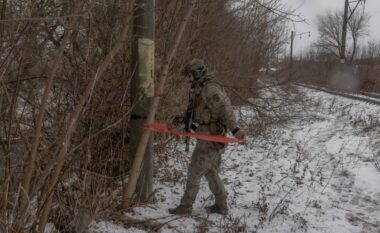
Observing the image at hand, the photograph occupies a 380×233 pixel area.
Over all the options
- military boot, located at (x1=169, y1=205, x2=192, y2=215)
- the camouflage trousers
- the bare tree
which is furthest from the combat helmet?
the bare tree

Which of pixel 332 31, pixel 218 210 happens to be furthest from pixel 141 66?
pixel 332 31

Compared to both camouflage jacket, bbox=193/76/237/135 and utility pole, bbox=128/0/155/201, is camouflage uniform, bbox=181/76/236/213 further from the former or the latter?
utility pole, bbox=128/0/155/201

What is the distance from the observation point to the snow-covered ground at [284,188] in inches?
199

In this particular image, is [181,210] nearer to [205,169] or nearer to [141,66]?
[205,169]

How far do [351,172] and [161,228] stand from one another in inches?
178

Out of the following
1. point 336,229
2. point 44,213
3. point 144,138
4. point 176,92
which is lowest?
point 336,229

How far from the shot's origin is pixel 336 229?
5.21m

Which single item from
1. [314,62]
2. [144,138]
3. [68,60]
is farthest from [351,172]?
[314,62]

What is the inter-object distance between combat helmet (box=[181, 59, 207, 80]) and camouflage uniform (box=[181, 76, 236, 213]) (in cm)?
6

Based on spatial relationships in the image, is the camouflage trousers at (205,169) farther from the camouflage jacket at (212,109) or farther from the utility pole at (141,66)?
the utility pole at (141,66)

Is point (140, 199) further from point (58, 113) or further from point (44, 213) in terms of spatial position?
point (44, 213)

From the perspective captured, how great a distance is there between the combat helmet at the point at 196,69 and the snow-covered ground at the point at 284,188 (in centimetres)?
162

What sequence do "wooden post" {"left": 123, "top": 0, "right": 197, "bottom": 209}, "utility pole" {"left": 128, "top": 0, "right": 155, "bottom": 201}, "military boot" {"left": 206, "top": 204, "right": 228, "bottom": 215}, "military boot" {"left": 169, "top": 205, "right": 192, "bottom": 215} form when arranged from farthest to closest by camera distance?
"military boot" {"left": 206, "top": 204, "right": 228, "bottom": 215} < "military boot" {"left": 169, "top": 205, "right": 192, "bottom": 215} < "utility pole" {"left": 128, "top": 0, "right": 155, "bottom": 201} < "wooden post" {"left": 123, "top": 0, "right": 197, "bottom": 209}

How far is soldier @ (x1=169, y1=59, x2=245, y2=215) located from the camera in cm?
501
